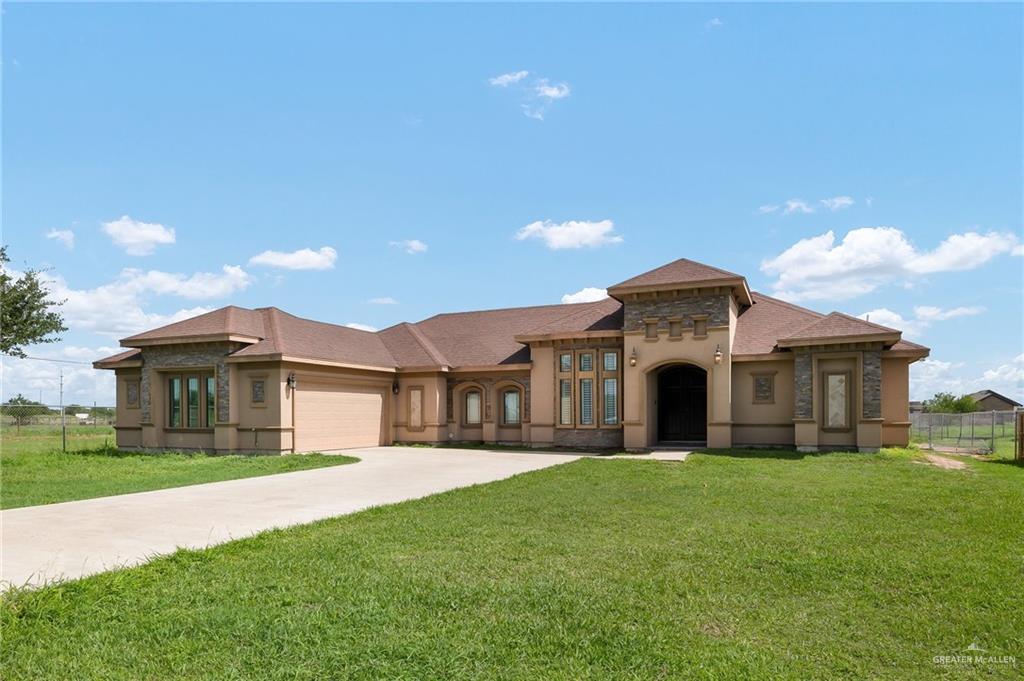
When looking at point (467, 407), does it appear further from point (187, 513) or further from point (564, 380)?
point (187, 513)

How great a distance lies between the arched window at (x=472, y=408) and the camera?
25266mm

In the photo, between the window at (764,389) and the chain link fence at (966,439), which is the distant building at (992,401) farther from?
the window at (764,389)

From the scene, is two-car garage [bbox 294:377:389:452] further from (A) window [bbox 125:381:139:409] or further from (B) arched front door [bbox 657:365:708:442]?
(B) arched front door [bbox 657:365:708:442]

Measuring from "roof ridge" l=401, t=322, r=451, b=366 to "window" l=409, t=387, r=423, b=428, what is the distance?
137 cm

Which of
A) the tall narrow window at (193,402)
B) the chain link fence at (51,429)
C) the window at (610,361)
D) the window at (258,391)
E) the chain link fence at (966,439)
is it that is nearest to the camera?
the window at (258,391)

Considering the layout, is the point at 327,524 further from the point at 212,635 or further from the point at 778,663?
the point at 778,663

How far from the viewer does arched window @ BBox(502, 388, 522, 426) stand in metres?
24.6

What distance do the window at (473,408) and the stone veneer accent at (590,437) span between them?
146 inches

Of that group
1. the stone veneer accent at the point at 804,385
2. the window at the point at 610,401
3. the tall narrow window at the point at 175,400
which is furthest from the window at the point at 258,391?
the stone veneer accent at the point at 804,385

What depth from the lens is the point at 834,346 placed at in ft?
62.8

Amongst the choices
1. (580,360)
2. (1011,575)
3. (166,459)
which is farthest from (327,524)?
(580,360)

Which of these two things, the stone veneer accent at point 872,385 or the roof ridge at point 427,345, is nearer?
the stone veneer accent at point 872,385

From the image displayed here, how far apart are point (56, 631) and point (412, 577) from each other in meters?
2.66

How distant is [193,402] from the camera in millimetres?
22453
